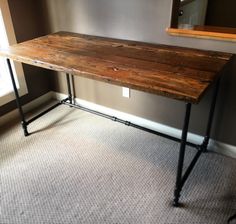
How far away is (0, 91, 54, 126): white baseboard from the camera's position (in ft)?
7.64

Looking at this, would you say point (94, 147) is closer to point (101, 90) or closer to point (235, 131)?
point (101, 90)

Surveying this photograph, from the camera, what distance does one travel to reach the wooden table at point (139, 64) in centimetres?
122

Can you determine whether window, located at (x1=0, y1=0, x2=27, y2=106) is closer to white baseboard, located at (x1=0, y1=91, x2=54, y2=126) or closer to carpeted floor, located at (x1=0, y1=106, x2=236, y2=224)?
white baseboard, located at (x1=0, y1=91, x2=54, y2=126)

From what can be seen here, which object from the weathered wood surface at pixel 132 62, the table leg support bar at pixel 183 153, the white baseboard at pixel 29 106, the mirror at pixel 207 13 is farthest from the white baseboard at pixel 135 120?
the mirror at pixel 207 13

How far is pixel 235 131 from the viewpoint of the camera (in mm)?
1783

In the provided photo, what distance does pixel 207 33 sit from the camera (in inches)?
62.2

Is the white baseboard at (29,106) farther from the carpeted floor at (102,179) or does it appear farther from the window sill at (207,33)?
the window sill at (207,33)

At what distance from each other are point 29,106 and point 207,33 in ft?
5.97

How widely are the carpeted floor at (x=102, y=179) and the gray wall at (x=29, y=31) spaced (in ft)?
1.43

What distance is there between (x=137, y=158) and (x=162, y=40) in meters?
0.89

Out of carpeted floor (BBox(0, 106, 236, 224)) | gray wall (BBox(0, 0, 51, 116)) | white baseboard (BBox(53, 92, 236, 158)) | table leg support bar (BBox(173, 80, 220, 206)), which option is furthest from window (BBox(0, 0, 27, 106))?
table leg support bar (BBox(173, 80, 220, 206))

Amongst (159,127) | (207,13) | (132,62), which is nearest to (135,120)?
(159,127)

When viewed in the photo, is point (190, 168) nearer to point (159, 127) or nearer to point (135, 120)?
point (159, 127)

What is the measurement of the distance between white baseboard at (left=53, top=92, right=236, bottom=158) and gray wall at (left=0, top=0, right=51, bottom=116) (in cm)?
21
